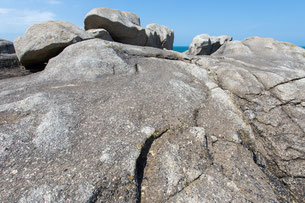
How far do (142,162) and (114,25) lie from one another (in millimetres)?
15813

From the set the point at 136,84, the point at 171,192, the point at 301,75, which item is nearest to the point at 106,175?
the point at 171,192

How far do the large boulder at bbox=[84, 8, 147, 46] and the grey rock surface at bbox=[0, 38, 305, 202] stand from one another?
26.9 feet

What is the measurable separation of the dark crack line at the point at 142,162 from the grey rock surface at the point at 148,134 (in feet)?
0.10

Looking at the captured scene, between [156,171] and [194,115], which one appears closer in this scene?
[156,171]

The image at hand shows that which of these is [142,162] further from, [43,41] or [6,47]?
[6,47]

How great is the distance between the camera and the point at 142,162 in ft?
16.2

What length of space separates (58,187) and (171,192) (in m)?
2.63

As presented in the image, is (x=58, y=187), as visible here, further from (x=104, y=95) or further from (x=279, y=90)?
(x=279, y=90)

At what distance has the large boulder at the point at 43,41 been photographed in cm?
1135

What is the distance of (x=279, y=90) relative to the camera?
8555 mm

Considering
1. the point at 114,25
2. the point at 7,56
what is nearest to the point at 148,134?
the point at 7,56

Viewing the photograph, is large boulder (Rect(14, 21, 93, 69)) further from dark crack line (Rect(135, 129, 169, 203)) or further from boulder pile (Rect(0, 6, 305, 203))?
dark crack line (Rect(135, 129, 169, 203))

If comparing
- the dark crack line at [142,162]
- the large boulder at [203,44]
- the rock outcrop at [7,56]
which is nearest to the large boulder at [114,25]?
the rock outcrop at [7,56]

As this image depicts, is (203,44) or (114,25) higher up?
(114,25)
